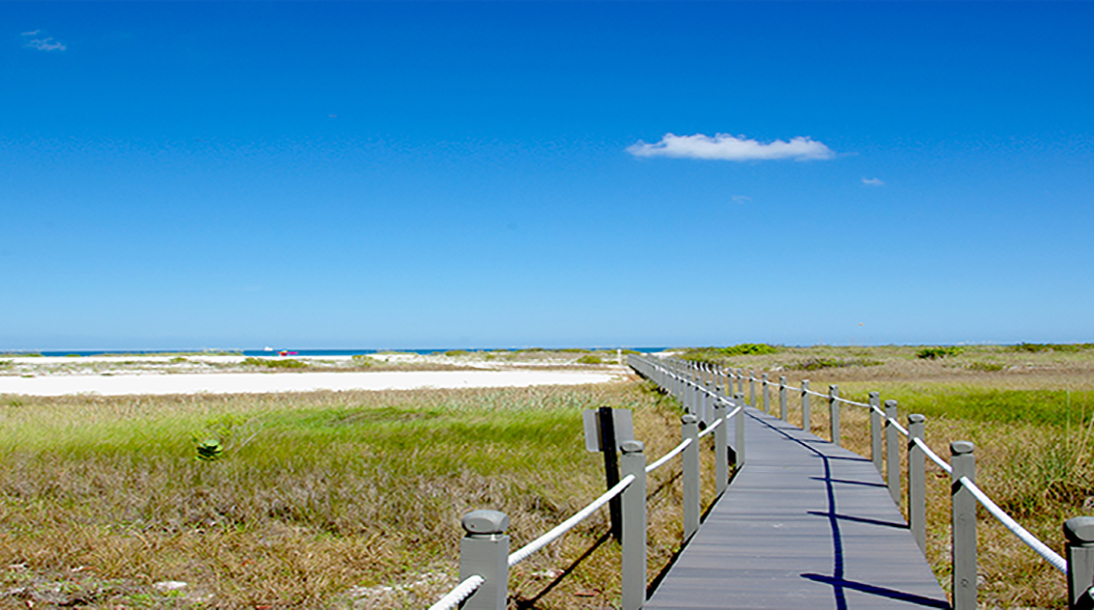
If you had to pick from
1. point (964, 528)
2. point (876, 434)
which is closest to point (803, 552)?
point (964, 528)

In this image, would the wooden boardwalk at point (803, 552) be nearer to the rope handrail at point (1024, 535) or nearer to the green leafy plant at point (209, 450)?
the rope handrail at point (1024, 535)

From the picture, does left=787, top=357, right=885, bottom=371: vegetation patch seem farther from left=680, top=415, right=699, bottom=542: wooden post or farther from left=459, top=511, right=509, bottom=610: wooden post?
left=459, top=511, right=509, bottom=610: wooden post

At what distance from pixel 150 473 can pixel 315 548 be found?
4375mm

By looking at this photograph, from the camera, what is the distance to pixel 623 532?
5688 mm

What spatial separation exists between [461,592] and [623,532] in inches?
115

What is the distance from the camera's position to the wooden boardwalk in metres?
5.97

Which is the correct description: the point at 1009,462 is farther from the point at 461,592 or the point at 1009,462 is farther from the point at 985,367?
the point at 985,367

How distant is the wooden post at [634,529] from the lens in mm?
5555

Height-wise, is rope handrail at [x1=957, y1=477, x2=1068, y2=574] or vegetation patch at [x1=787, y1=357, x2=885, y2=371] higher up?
rope handrail at [x1=957, y1=477, x2=1068, y2=574]

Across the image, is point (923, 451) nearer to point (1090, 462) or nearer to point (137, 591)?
point (1090, 462)

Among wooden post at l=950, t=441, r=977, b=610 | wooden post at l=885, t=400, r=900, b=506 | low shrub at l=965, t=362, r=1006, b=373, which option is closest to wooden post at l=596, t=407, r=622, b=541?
wooden post at l=885, t=400, r=900, b=506

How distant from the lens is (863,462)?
12719 mm

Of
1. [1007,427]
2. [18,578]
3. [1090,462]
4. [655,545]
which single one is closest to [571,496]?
[655,545]

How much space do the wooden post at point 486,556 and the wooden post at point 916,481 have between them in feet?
17.0
